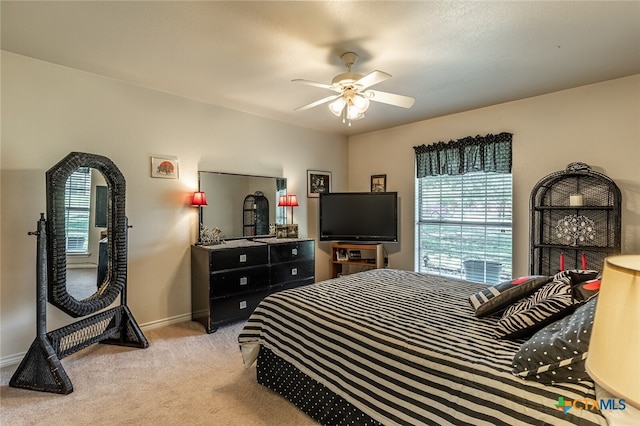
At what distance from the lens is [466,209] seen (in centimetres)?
419

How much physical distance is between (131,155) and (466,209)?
400 centimetres

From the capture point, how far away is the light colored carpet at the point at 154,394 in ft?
6.37

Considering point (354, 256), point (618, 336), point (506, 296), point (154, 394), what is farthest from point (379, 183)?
point (618, 336)

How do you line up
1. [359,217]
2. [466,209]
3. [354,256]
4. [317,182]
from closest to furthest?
1. [466,209]
2. [359,217]
3. [354,256]
4. [317,182]

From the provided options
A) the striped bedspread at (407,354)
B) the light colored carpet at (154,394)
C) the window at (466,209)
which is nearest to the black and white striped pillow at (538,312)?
the striped bedspread at (407,354)

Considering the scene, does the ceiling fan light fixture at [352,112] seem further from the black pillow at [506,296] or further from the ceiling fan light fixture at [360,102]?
the black pillow at [506,296]

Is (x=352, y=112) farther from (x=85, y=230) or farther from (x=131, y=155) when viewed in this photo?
(x=85, y=230)

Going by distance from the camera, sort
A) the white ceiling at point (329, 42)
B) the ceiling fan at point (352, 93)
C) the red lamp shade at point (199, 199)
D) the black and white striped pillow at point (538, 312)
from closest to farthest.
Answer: the black and white striped pillow at point (538, 312)
the white ceiling at point (329, 42)
the ceiling fan at point (352, 93)
the red lamp shade at point (199, 199)

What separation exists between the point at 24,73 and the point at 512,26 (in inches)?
147

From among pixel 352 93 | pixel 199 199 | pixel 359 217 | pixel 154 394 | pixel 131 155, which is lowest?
pixel 154 394

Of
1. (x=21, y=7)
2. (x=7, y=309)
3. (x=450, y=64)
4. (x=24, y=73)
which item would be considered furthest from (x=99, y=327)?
(x=450, y=64)

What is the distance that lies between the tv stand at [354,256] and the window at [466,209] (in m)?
0.61

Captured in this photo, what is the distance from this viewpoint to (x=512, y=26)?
210 cm

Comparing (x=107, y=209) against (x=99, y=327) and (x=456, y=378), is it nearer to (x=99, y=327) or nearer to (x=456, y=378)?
(x=99, y=327)
